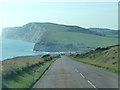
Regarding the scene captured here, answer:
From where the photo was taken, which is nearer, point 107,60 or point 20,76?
point 20,76

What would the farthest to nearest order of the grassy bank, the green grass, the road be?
the green grass < the road < the grassy bank

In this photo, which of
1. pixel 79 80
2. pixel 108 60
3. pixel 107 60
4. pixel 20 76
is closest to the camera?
pixel 79 80

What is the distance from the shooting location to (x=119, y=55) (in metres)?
51.1

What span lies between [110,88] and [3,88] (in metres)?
6.57

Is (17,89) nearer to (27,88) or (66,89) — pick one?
(27,88)

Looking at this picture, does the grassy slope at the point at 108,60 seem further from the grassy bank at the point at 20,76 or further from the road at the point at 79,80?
the grassy bank at the point at 20,76

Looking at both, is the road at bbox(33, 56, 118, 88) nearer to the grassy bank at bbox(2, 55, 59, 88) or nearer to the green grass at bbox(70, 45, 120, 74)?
the grassy bank at bbox(2, 55, 59, 88)

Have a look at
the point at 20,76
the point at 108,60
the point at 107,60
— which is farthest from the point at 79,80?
the point at 107,60

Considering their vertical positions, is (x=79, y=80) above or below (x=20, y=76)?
below

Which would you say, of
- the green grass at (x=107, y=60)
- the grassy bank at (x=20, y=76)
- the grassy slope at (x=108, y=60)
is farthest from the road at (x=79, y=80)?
the grassy slope at (x=108, y=60)

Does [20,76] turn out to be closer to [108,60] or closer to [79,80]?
[79,80]

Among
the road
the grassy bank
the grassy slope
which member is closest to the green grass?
the grassy slope

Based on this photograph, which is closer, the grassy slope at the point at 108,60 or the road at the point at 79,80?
the road at the point at 79,80

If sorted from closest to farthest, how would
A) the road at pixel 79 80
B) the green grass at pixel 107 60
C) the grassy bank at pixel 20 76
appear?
the grassy bank at pixel 20 76 → the road at pixel 79 80 → the green grass at pixel 107 60
